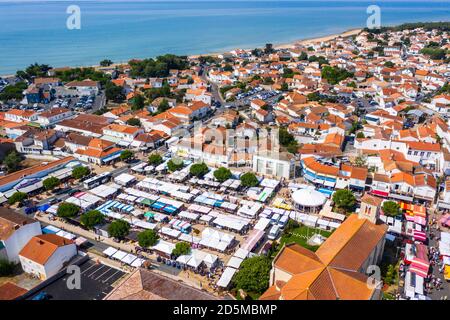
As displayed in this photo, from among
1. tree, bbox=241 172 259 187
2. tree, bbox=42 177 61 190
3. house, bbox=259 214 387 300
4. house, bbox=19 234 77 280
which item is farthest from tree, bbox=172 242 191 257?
tree, bbox=42 177 61 190

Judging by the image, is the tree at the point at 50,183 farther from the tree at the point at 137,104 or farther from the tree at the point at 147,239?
the tree at the point at 137,104

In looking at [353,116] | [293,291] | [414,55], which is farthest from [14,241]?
[414,55]

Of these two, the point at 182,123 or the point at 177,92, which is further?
the point at 177,92

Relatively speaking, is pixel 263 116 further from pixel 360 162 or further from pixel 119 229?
pixel 119 229

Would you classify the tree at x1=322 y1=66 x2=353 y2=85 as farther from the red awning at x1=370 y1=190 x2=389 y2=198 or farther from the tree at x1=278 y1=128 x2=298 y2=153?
the red awning at x1=370 y1=190 x2=389 y2=198

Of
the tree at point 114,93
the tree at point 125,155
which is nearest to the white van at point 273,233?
the tree at point 125,155

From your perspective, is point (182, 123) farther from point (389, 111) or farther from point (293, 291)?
point (293, 291)
